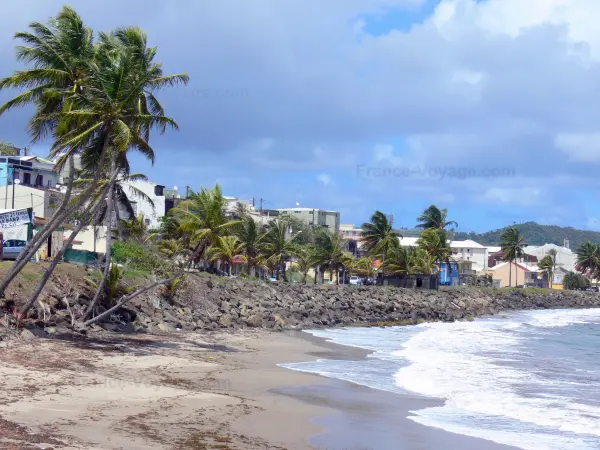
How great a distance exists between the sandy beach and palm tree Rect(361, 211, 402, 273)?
154 ft

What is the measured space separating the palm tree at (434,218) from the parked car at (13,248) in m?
54.6

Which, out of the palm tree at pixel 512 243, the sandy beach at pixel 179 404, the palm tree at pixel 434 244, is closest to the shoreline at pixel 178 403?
the sandy beach at pixel 179 404

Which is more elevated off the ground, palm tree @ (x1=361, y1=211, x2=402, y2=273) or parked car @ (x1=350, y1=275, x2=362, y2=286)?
palm tree @ (x1=361, y1=211, x2=402, y2=273)

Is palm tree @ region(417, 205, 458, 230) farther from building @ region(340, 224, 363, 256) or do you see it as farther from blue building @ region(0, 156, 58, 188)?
blue building @ region(0, 156, 58, 188)

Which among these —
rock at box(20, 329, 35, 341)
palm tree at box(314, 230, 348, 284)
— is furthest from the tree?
rock at box(20, 329, 35, 341)

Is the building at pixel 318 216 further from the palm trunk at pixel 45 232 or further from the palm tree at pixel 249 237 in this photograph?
the palm trunk at pixel 45 232

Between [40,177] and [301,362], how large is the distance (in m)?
44.3

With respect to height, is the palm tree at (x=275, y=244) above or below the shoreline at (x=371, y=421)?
above

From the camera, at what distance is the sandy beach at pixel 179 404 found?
10.2 m

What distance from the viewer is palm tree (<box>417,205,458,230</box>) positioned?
79375 millimetres

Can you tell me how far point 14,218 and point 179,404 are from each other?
76.6 ft

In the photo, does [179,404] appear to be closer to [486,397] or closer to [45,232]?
[486,397]

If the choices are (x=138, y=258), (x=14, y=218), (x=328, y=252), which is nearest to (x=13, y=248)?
(x=14, y=218)

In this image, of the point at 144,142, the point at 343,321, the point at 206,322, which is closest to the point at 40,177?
the point at 343,321
